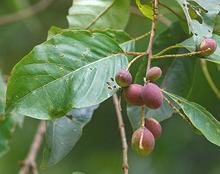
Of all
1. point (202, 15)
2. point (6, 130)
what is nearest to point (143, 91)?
point (202, 15)

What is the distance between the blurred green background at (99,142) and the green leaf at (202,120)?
1.83 metres

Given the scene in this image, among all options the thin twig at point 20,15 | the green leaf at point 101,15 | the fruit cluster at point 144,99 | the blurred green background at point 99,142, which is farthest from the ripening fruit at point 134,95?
the blurred green background at point 99,142

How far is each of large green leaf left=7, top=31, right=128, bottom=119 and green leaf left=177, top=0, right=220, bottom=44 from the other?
15 centimetres

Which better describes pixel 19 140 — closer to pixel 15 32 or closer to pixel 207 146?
pixel 15 32

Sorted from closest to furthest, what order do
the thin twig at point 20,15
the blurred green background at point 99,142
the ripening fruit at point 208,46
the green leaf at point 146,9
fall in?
the ripening fruit at point 208,46 → the green leaf at point 146,9 → the thin twig at point 20,15 → the blurred green background at point 99,142

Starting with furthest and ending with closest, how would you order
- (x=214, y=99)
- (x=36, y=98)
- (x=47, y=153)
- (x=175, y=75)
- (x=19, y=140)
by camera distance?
(x=19, y=140) < (x=214, y=99) < (x=175, y=75) < (x=47, y=153) < (x=36, y=98)

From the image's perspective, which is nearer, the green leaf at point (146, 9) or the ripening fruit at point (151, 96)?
the ripening fruit at point (151, 96)

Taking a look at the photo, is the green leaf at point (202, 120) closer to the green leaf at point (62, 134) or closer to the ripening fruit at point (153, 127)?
the ripening fruit at point (153, 127)

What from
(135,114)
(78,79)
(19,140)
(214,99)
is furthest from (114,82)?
(19,140)

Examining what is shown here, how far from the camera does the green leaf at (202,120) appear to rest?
1158 millimetres

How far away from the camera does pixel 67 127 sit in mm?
1390

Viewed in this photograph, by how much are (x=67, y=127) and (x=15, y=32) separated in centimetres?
194

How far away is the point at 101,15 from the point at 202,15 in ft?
1.18

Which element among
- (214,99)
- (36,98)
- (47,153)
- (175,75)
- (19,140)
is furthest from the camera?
(19,140)
